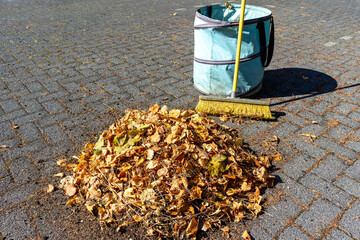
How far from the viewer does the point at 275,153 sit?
336 centimetres

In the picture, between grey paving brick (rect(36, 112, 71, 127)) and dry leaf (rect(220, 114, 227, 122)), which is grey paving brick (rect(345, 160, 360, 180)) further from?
grey paving brick (rect(36, 112, 71, 127))

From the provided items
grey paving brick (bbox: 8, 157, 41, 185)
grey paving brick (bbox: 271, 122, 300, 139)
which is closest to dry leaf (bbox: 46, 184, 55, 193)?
grey paving brick (bbox: 8, 157, 41, 185)

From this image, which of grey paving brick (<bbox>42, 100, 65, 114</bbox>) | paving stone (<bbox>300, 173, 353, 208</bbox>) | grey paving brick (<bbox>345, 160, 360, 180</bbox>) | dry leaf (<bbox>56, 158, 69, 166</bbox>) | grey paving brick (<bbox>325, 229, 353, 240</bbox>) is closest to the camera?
grey paving brick (<bbox>325, 229, 353, 240</bbox>)

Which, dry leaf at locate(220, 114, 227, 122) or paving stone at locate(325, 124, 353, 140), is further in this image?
dry leaf at locate(220, 114, 227, 122)

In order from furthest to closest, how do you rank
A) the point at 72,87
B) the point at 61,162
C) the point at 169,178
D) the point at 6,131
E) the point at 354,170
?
the point at 72,87, the point at 6,131, the point at 61,162, the point at 354,170, the point at 169,178

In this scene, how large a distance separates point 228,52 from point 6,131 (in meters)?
3.18

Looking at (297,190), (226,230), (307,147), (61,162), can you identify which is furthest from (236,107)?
(61,162)

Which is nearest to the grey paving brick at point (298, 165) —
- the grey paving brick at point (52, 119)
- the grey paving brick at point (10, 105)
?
the grey paving brick at point (52, 119)

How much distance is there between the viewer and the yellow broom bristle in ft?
12.8

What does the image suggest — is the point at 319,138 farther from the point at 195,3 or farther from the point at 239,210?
the point at 195,3

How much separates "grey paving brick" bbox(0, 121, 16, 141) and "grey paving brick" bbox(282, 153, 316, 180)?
134 inches

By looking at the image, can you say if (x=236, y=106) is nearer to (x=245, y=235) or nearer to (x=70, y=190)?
(x=245, y=235)

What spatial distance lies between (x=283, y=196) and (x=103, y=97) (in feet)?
10.2

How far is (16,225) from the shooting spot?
256 centimetres
